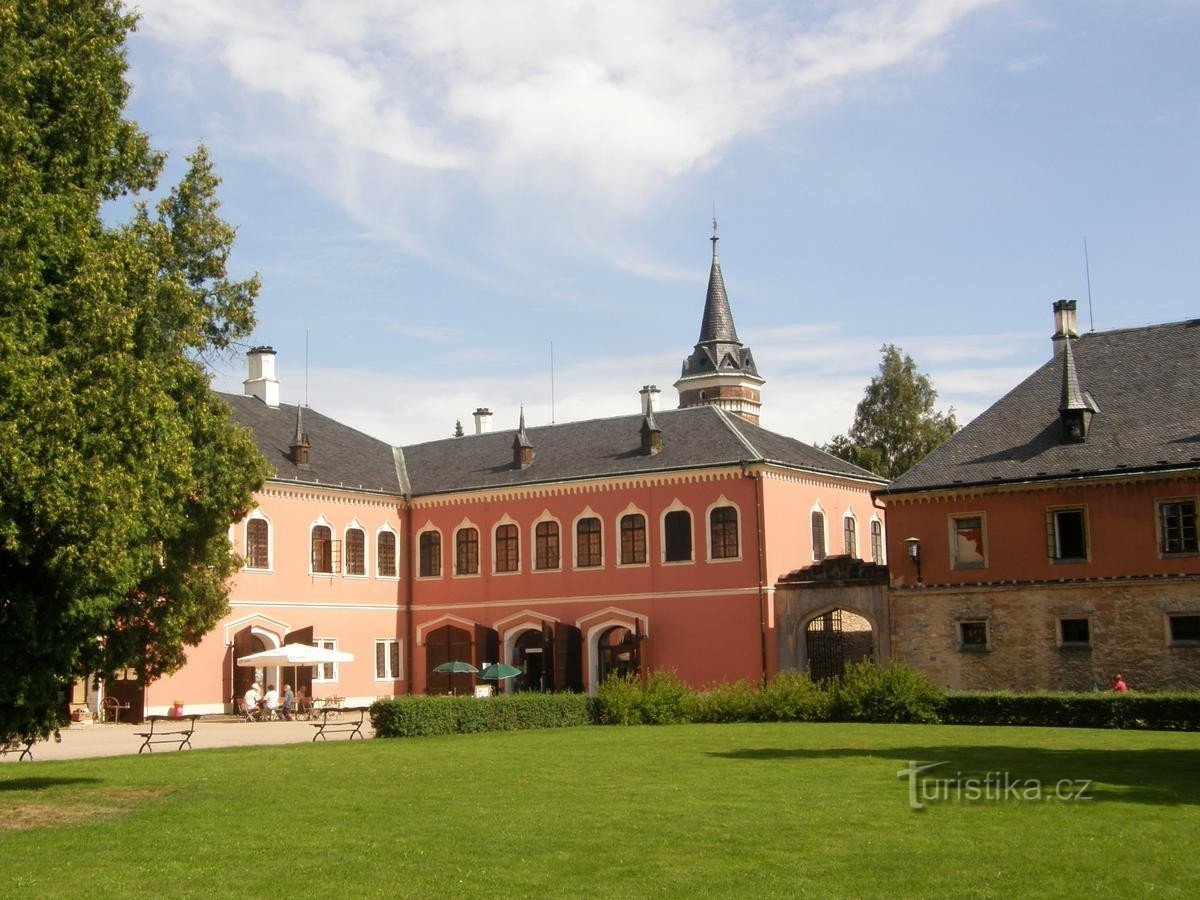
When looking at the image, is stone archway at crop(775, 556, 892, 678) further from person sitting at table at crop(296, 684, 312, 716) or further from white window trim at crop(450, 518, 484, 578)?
person sitting at table at crop(296, 684, 312, 716)

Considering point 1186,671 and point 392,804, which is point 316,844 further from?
point 1186,671

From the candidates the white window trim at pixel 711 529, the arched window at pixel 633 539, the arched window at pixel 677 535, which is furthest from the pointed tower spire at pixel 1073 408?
the arched window at pixel 633 539

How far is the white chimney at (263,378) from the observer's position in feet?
150

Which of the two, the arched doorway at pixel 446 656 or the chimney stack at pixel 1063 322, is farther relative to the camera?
the arched doorway at pixel 446 656

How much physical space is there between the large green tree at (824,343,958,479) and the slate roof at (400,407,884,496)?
45.9ft

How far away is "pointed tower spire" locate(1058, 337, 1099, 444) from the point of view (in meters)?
33.6

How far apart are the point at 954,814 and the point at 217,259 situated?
1521 cm

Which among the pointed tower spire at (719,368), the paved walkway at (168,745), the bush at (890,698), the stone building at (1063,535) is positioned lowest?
the paved walkway at (168,745)

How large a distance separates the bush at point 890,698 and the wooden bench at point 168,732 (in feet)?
43.9

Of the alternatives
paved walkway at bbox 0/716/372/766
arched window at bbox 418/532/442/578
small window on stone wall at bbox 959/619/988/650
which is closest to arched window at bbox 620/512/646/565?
arched window at bbox 418/532/442/578

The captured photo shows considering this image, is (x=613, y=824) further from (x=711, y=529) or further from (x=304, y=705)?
(x=711, y=529)

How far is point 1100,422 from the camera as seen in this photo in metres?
33.7

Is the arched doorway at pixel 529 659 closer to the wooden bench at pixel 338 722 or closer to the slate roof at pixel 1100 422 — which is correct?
the wooden bench at pixel 338 722

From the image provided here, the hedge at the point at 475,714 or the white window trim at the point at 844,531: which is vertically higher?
the white window trim at the point at 844,531
